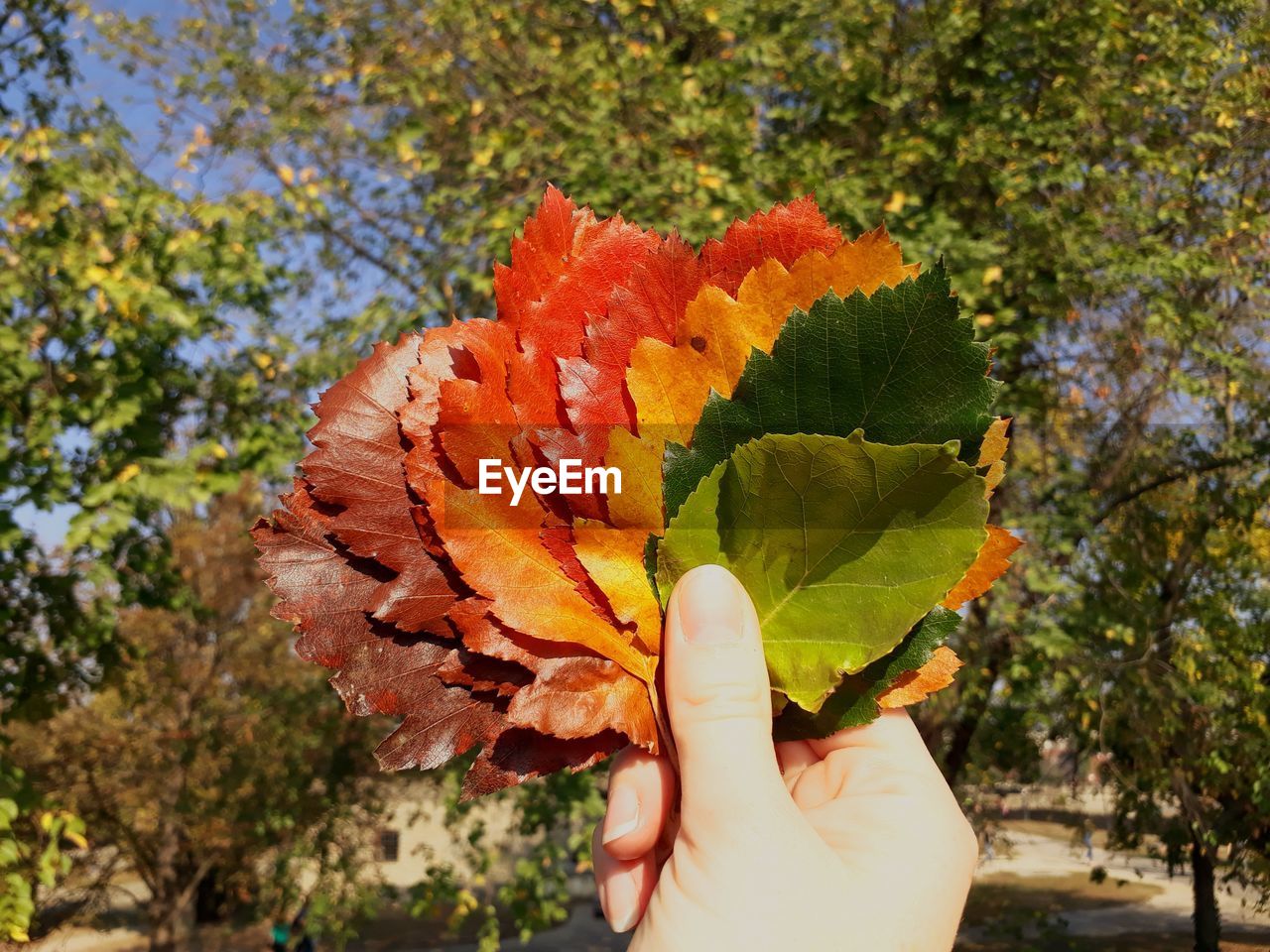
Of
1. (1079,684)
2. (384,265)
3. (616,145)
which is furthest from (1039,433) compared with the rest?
(384,265)

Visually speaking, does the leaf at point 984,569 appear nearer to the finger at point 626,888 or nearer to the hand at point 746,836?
the hand at point 746,836

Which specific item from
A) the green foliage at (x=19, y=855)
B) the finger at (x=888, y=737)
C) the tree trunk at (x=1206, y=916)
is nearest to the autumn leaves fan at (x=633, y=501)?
the finger at (x=888, y=737)

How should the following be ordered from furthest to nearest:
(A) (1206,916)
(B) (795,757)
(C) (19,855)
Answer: (A) (1206,916) → (C) (19,855) → (B) (795,757)

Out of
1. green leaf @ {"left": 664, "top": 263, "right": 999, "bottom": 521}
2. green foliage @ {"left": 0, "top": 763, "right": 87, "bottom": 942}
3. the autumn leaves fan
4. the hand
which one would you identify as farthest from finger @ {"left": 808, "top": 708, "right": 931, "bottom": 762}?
green foliage @ {"left": 0, "top": 763, "right": 87, "bottom": 942}

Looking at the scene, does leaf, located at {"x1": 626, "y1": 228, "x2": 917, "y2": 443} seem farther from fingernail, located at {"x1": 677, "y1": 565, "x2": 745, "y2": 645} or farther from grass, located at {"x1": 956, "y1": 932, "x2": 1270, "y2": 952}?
grass, located at {"x1": 956, "y1": 932, "x2": 1270, "y2": 952}

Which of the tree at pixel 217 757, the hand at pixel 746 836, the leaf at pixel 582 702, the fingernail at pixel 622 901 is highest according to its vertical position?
the leaf at pixel 582 702

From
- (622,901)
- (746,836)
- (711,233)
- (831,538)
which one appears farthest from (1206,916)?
(831,538)

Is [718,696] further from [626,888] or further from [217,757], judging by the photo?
[217,757]
